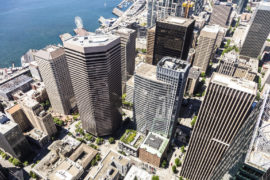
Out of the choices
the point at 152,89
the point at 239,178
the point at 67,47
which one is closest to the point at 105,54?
the point at 67,47

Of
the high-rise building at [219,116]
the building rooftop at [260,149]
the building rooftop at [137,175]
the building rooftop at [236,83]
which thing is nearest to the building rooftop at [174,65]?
the high-rise building at [219,116]

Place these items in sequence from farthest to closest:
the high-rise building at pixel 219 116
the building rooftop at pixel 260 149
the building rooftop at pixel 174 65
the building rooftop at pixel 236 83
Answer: the building rooftop at pixel 174 65
the high-rise building at pixel 219 116
the building rooftop at pixel 236 83
the building rooftop at pixel 260 149

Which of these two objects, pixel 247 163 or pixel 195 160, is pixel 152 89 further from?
pixel 247 163

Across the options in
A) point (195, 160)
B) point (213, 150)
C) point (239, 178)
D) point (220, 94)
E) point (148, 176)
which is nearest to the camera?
point (239, 178)

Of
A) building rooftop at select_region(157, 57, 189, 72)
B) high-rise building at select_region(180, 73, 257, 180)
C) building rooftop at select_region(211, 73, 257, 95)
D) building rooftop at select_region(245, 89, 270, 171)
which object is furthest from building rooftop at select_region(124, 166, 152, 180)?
building rooftop at select_region(245, 89, 270, 171)

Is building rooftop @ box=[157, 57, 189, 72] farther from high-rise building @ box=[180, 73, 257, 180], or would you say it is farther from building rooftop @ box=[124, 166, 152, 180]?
building rooftop @ box=[124, 166, 152, 180]

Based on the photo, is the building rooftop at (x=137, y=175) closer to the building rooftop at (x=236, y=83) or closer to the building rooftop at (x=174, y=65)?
the building rooftop at (x=174, y=65)

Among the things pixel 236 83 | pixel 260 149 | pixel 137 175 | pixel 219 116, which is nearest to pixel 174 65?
pixel 236 83

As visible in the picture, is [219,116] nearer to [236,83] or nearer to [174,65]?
[236,83]
